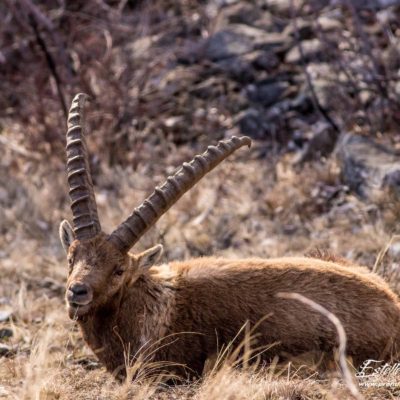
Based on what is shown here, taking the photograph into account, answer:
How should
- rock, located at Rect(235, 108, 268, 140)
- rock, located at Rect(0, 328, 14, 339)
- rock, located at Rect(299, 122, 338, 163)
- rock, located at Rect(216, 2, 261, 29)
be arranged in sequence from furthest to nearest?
rock, located at Rect(216, 2, 261, 29), rock, located at Rect(235, 108, 268, 140), rock, located at Rect(299, 122, 338, 163), rock, located at Rect(0, 328, 14, 339)

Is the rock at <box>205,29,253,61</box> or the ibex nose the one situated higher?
the rock at <box>205,29,253,61</box>

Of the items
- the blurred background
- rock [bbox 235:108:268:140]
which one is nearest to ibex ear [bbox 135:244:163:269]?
the blurred background

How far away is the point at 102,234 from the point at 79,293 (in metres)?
0.53

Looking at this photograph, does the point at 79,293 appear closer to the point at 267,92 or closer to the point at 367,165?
the point at 367,165

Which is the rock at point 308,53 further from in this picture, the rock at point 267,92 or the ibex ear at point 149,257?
the ibex ear at point 149,257

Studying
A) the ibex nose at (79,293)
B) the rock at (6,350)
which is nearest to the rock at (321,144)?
the rock at (6,350)

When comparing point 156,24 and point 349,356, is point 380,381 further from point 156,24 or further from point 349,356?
point 156,24

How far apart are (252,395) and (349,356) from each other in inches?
45.5

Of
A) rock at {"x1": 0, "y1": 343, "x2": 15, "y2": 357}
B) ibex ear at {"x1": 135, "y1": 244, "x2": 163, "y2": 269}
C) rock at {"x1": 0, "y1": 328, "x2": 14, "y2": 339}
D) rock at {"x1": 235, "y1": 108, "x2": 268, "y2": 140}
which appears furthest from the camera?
rock at {"x1": 235, "y1": 108, "x2": 268, "y2": 140}

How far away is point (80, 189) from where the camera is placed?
574 cm

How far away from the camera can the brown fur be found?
Answer: 221 inches

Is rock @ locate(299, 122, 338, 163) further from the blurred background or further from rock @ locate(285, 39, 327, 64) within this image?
rock @ locate(285, 39, 327, 64)

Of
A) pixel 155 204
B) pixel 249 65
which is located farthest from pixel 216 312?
pixel 249 65

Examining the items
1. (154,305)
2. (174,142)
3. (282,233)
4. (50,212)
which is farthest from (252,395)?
(174,142)
